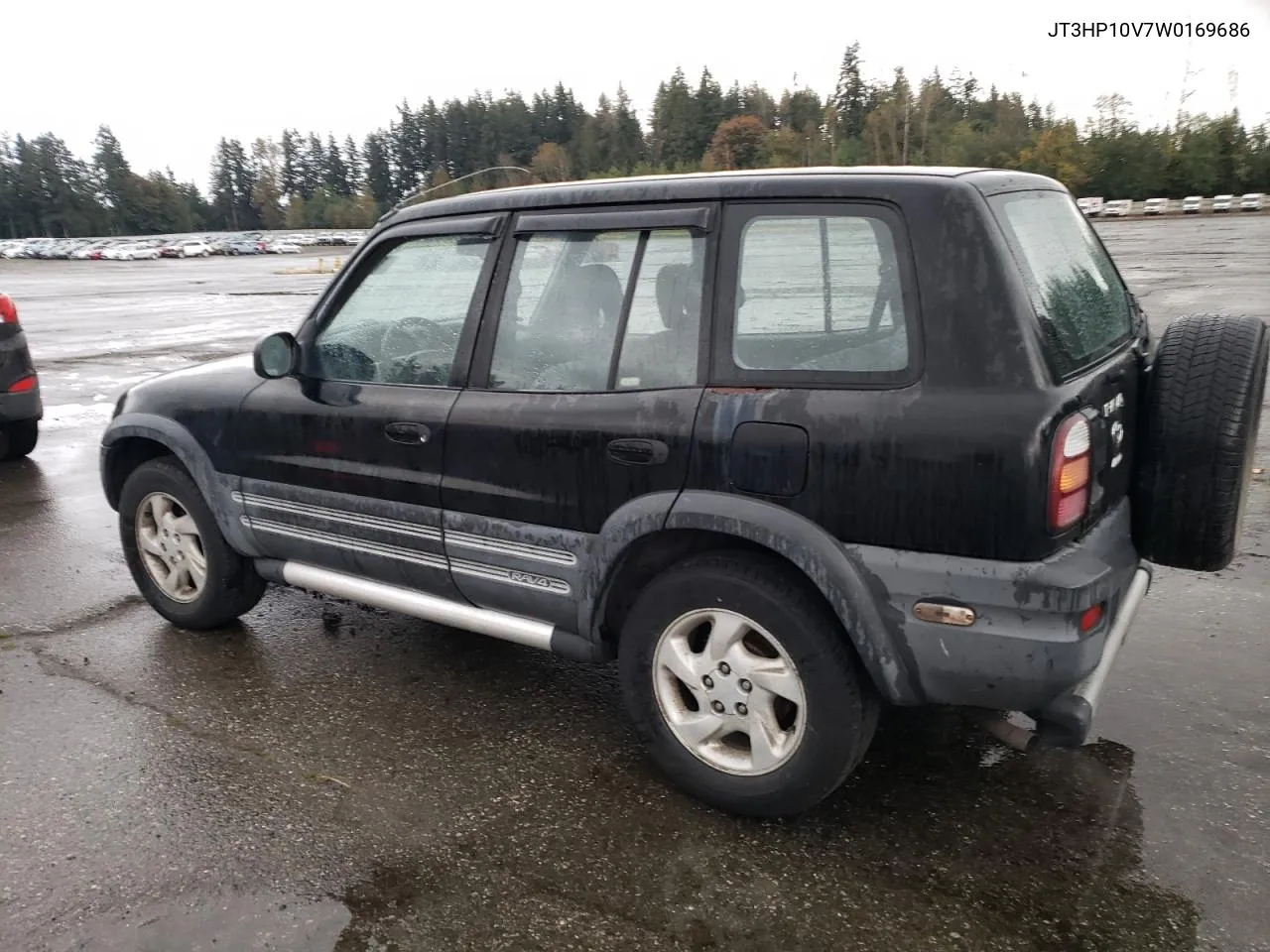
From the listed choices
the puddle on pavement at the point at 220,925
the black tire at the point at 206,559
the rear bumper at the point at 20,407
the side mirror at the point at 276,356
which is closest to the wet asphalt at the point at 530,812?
the puddle on pavement at the point at 220,925

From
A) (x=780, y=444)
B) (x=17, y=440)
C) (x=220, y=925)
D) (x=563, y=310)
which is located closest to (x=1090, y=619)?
(x=780, y=444)

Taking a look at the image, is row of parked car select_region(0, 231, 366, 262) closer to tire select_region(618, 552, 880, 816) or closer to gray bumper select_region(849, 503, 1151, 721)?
tire select_region(618, 552, 880, 816)

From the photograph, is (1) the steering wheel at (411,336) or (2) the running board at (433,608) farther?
(1) the steering wheel at (411,336)

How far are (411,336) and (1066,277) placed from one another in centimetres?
217

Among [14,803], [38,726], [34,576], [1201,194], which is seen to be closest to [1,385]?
[34,576]

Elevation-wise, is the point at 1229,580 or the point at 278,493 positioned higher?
the point at 278,493

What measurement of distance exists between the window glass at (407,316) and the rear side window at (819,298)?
3.37 feet

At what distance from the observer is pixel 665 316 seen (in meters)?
2.98

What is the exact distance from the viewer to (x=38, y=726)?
367cm

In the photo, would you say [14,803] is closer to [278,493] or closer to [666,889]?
[278,493]

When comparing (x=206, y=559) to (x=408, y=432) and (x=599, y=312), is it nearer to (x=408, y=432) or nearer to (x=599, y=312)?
(x=408, y=432)

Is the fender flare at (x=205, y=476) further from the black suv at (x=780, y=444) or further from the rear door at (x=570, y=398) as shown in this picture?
the rear door at (x=570, y=398)

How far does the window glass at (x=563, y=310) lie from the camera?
3.11 meters

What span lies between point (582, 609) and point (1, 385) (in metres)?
6.56
